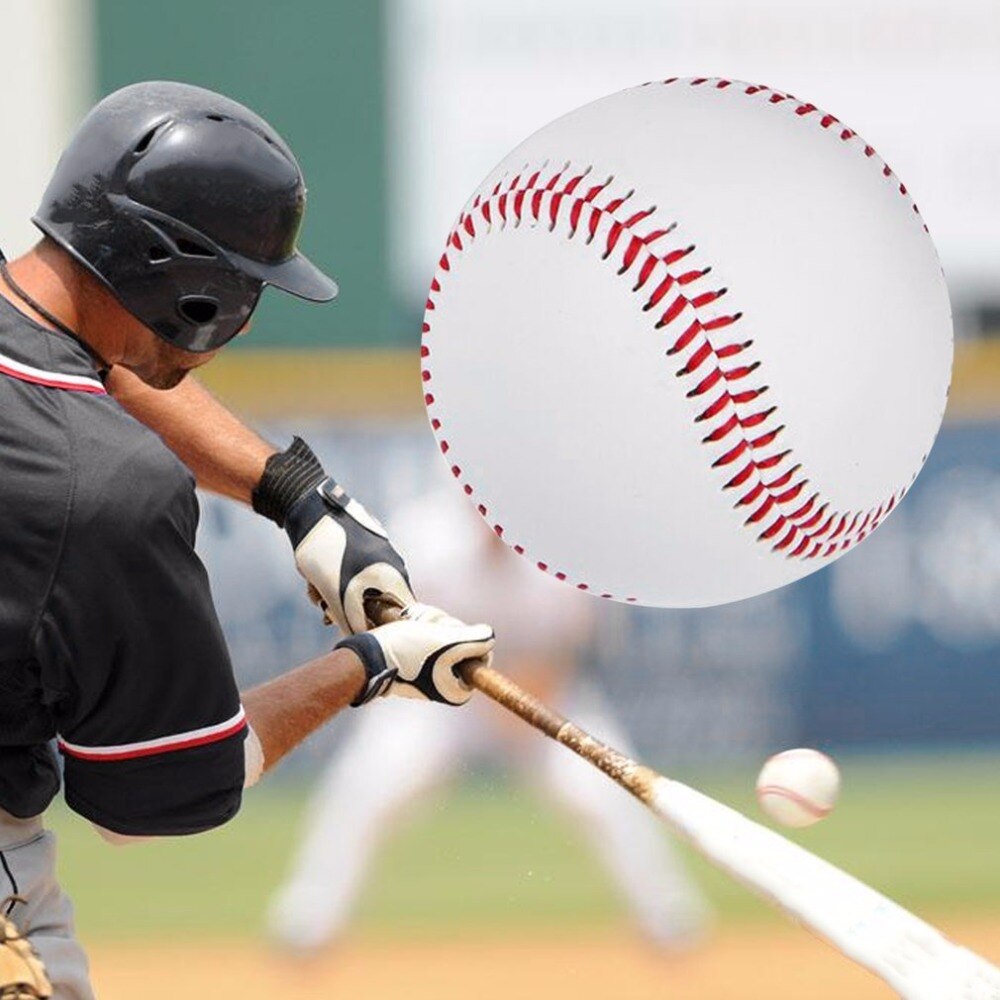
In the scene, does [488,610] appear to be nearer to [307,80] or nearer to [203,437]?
[203,437]

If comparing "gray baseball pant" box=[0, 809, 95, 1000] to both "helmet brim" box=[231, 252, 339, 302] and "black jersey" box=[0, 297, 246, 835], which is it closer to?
"black jersey" box=[0, 297, 246, 835]

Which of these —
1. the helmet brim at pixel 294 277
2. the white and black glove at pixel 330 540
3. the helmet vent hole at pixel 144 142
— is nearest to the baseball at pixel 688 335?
the white and black glove at pixel 330 540

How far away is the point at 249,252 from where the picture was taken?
3.01 metres

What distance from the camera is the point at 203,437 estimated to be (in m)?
3.69

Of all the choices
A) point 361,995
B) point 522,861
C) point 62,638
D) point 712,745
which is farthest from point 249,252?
point 712,745

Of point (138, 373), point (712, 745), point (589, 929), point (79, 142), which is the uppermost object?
point (79, 142)

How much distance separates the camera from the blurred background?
733 centimetres

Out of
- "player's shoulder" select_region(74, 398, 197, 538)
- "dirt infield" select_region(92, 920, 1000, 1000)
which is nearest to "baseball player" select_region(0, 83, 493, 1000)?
"player's shoulder" select_region(74, 398, 197, 538)

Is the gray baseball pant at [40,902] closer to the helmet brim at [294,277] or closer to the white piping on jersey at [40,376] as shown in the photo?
the white piping on jersey at [40,376]

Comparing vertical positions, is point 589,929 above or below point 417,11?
below

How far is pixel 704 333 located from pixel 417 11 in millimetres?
8846

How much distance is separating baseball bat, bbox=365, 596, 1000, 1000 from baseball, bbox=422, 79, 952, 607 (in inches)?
11.9

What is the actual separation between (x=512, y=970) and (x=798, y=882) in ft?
12.3

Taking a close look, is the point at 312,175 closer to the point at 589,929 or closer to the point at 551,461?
the point at 589,929
